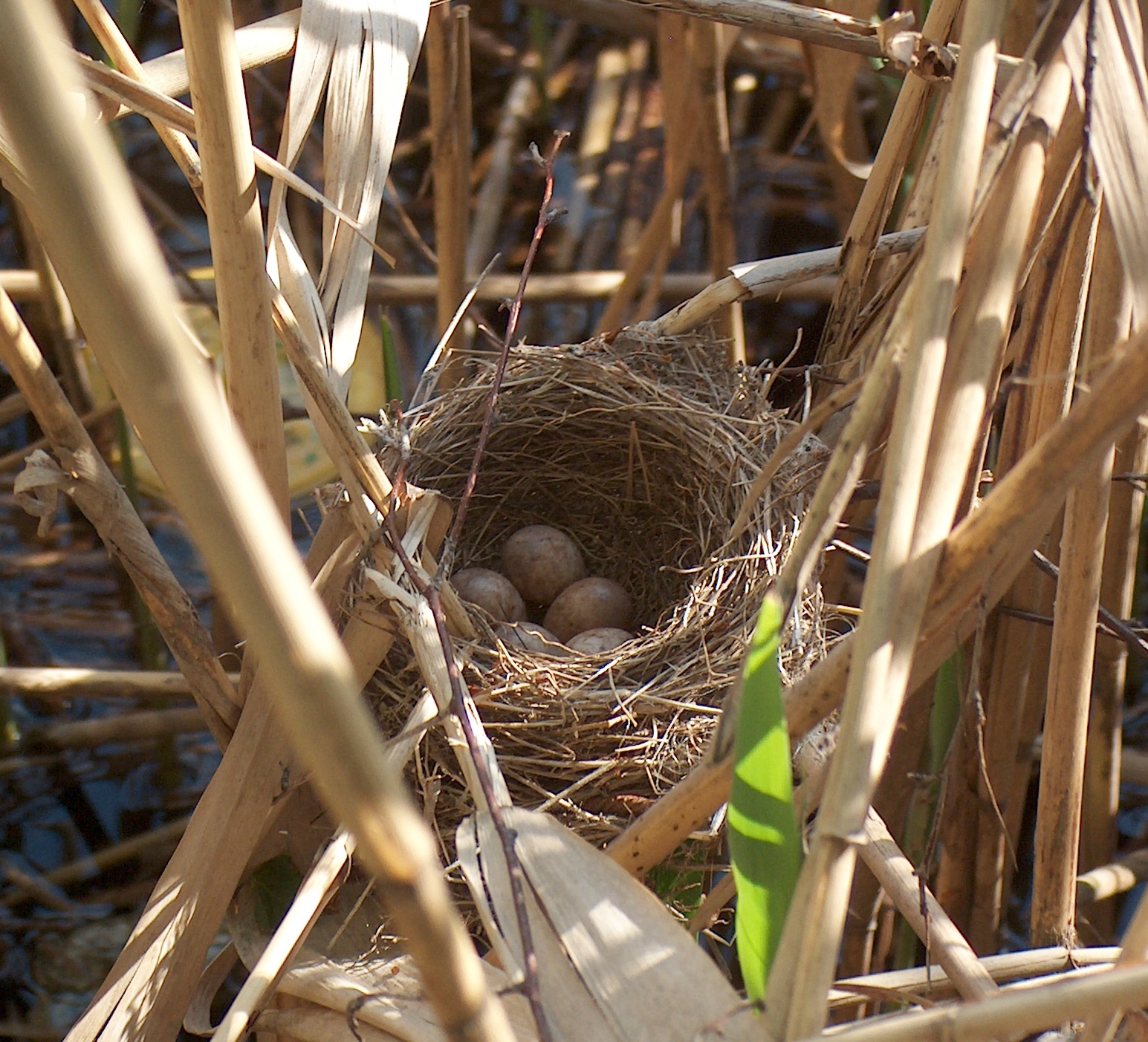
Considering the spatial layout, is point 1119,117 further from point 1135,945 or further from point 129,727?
point 129,727

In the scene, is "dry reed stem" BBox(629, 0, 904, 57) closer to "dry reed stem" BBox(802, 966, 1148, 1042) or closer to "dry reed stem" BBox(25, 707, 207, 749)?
"dry reed stem" BBox(802, 966, 1148, 1042)

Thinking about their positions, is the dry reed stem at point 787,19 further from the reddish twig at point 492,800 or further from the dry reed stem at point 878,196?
the reddish twig at point 492,800

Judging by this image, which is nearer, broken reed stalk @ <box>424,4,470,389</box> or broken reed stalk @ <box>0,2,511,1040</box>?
broken reed stalk @ <box>0,2,511,1040</box>

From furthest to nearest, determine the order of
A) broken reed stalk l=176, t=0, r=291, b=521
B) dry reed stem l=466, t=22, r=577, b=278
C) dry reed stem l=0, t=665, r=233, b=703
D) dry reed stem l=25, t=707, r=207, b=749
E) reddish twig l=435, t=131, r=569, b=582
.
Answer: dry reed stem l=466, t=22, r=577, b=278, dry reed stem l=25, t=707, r=207, b=749, dry reed stem l=0, t=665, r=233, b=703, reddish twig l=435, t=131, r=569, b=582, broken reed stalk l=176, t=0, r=291, b=521

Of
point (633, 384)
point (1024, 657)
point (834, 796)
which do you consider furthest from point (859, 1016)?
point (834, 796)

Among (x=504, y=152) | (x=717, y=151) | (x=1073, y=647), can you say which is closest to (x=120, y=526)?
(x=1073, y=647)

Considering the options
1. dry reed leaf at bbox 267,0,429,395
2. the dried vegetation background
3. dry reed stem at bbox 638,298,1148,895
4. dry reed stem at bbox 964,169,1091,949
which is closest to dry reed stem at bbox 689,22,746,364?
the dried vegetation background

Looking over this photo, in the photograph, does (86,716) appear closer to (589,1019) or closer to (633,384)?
(633,384)
